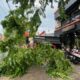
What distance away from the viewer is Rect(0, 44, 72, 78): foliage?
52.0 ft

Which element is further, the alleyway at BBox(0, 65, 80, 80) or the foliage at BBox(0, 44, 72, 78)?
the foliage at BBox(0, 44, 72, 78)

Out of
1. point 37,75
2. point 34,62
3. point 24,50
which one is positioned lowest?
point 37,75

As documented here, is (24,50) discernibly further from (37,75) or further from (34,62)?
(37,75)

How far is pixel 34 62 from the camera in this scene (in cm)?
1648

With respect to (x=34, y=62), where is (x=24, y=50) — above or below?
above

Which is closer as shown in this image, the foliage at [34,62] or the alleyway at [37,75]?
the alleyway at [37,75]

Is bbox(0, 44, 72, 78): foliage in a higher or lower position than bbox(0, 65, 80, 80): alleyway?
higher

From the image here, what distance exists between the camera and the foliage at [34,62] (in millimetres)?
15863

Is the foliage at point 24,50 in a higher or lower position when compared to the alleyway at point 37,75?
Result: higher

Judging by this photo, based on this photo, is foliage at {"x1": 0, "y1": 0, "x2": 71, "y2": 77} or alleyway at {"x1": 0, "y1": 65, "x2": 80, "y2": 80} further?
foliage at {"x1": 0, "y1": 0, "x2": 71, "y2": 77}

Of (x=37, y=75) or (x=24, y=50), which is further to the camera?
(x=24, y=50)

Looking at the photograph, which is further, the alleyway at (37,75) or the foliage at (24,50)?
the foliage at (24,50)

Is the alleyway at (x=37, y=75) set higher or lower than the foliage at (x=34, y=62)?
lower

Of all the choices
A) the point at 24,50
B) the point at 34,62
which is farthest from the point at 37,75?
the point at 24,50
